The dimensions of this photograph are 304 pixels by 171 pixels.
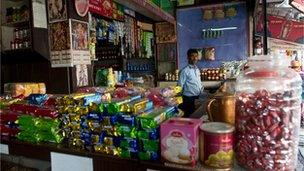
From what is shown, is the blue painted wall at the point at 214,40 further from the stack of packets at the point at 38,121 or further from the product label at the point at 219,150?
the product label at the point at 219,150

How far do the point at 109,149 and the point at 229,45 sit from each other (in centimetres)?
516

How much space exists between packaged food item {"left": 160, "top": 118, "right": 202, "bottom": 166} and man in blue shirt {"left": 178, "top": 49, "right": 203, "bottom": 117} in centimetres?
292

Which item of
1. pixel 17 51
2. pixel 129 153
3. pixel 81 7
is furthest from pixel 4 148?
pixel 81 7

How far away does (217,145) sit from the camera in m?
0.93

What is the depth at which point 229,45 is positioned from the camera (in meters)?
5.85

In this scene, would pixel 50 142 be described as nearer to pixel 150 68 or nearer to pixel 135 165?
pixel 135 165

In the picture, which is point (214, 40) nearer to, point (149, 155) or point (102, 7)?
point (102, 7)

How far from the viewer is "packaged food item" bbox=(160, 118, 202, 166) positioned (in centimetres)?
96

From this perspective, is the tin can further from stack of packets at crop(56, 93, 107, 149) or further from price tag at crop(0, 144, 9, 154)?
price tag at crop(0, 144, 9, 154)

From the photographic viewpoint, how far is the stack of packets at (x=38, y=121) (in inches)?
51.8

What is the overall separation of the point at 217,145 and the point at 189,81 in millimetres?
3139

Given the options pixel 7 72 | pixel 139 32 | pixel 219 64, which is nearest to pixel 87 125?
pixel 7 72

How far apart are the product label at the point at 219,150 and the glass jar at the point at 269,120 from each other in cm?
5

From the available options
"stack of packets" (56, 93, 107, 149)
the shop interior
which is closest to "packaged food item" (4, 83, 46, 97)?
the shop interior
